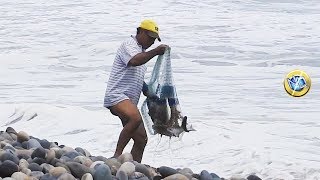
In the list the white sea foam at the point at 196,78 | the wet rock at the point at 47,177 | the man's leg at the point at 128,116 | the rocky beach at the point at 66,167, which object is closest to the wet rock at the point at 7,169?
the rocky beach at the point at 66,167

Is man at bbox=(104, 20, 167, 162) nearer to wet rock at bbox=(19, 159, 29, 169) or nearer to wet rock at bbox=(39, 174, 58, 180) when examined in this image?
wet rock at bbox=(19, 159, 29, 169)

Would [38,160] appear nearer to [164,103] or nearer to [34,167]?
[34,167]

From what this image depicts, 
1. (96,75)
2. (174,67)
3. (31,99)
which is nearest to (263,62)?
(174,67)

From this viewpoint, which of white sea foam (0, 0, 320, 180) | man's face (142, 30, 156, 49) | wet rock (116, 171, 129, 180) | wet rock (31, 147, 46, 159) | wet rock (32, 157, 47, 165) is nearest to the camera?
wet rock (116, 171, 129, 180)

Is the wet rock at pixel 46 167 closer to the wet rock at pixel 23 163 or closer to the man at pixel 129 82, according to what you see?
the wet rock at pixel 23 163

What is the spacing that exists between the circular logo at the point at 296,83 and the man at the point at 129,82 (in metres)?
1.66

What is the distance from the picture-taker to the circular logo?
718 cm

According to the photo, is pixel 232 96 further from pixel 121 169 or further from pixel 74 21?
pixel 74 21

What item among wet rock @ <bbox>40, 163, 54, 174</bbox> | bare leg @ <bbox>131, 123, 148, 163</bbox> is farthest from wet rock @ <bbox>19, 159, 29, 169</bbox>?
bare leg @ <bbox>131, 123, 148, 163</bbox>

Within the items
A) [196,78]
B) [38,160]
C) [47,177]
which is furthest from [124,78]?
[196,78]

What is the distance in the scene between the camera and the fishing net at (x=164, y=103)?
6.43m

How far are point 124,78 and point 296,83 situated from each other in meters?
2.05

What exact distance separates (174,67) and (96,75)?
1.85 meters

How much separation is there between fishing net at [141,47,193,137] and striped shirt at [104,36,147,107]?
30cm
